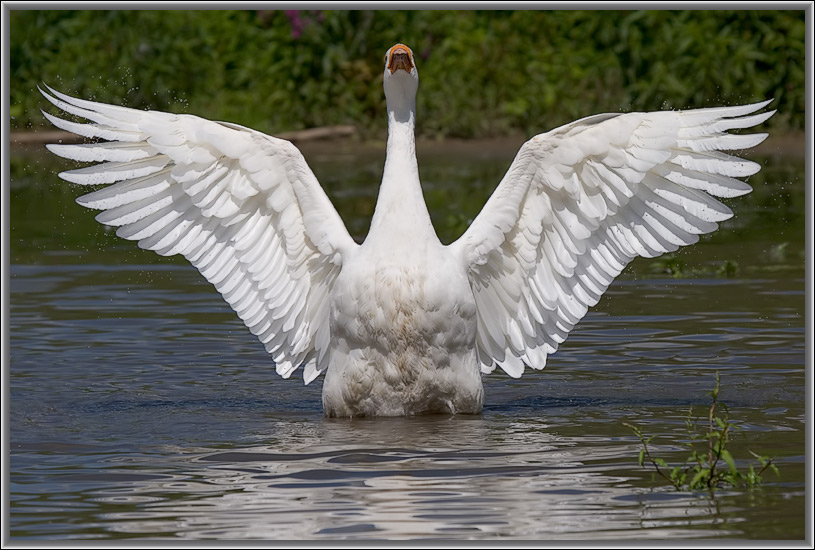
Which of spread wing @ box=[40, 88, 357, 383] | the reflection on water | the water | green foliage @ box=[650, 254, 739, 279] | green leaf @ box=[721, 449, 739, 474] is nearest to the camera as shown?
the reflection on water

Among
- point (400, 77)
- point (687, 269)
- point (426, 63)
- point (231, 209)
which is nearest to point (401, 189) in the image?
point (400, 77)

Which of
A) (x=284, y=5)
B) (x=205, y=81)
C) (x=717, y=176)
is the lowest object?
(x=717, y=176)

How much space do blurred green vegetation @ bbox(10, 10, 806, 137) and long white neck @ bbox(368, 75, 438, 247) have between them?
11.2 m

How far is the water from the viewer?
5.43 metres

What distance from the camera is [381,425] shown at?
725 centimetres

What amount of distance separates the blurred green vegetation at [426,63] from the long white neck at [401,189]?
11.2 m

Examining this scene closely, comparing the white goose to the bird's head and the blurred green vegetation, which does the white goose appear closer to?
the bird's head

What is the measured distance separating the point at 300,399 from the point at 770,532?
3.38 meters

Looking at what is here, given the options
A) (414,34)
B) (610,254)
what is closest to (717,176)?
(610,254)

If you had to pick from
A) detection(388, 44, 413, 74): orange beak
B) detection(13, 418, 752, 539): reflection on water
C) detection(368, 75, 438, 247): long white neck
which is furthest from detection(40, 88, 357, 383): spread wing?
detection(13, 418, 752, 539): reflection on water

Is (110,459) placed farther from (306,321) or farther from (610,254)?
(610,254)

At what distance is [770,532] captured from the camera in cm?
518

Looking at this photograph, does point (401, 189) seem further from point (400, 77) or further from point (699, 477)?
point (699, 477)

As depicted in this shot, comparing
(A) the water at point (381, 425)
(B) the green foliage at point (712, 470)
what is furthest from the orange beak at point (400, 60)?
(B) the green foliage at point (712, 470)
